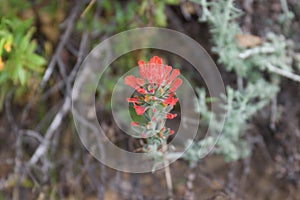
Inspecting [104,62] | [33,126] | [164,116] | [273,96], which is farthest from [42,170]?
[273,96]

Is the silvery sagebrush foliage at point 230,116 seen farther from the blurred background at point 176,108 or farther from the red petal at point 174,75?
the red petal at point 174,75

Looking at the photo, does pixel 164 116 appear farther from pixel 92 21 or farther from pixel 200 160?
pixel 92 21

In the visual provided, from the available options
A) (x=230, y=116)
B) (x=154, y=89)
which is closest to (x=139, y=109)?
(x=154, y=89)

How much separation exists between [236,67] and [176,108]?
329 millimetres

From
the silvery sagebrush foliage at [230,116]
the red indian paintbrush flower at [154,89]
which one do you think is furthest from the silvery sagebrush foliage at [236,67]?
the red indian paintbrush flower at [154,89]

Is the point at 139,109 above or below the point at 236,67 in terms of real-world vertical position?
below

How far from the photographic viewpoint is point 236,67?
1.37m

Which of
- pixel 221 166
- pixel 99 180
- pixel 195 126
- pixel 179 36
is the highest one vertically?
pixel 179 36

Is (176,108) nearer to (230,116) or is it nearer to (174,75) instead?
(230,116)

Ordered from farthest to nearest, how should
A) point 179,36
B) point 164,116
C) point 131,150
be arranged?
point 179,36, point 131,150, point 164,116

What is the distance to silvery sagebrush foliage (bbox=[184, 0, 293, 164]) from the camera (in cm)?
130

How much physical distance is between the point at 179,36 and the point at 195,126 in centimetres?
36

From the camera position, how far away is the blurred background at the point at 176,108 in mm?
1387

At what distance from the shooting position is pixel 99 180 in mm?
1500
